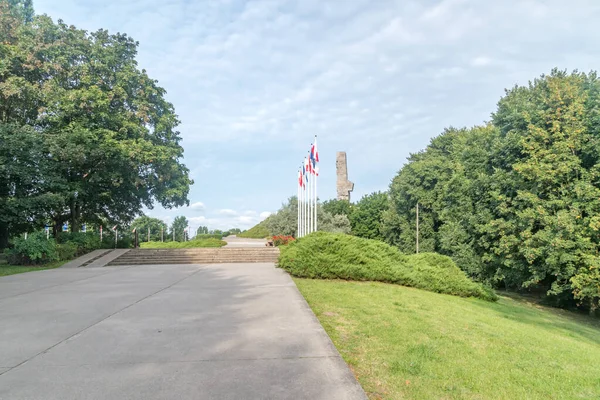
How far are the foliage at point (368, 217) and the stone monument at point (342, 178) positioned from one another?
10.4 meters

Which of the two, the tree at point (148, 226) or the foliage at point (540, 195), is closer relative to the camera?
the foliage at point (540, 195)

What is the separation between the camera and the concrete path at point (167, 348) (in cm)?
347

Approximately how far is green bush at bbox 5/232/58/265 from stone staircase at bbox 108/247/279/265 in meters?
2.79

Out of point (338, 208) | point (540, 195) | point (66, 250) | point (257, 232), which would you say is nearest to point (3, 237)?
point (66, 250)

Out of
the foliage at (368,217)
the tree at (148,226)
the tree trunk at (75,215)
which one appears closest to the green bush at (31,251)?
the tree trunk at (75,215)

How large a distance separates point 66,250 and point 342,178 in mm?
48001

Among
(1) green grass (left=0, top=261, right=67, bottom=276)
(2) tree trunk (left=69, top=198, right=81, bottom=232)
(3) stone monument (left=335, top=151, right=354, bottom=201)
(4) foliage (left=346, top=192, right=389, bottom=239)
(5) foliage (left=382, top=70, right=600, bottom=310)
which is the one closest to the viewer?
(1) green grass (left=0, top=261, right=67, bottom=276)

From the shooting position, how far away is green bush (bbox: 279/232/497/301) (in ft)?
39.6

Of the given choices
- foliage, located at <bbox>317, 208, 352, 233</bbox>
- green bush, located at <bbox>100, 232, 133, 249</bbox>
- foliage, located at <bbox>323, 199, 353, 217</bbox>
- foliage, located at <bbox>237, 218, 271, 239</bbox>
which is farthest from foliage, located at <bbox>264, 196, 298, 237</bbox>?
green bush, located at <bbox>100, 232, 133, 249</bbox>

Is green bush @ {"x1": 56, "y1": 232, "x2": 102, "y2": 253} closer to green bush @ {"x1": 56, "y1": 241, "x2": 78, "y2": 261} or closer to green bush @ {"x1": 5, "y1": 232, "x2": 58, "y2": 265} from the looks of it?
green bush @ {"x1": 56, "y1": 241, "x2": 78, "y2": 261}

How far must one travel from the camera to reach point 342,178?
204 feet

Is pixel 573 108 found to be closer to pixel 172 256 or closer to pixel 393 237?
pixel 172 256

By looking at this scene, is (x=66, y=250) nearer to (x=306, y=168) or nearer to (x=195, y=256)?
(x=195, y=256)

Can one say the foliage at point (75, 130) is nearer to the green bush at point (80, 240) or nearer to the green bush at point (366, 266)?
the green bush at point (80, 240)
